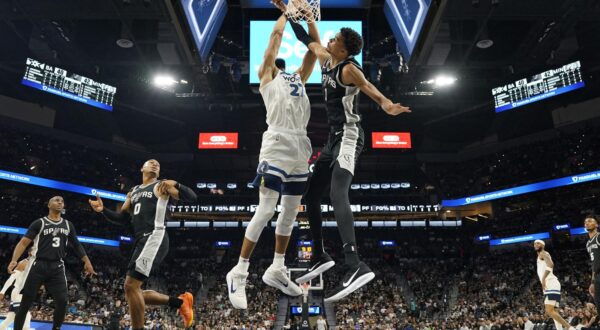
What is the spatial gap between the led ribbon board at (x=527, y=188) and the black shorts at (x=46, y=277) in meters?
26.6

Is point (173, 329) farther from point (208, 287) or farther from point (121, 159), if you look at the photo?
point (121, 159)

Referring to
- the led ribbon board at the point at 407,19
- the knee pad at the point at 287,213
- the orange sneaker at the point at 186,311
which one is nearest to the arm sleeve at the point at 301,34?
the knee pad at the point at 287,213

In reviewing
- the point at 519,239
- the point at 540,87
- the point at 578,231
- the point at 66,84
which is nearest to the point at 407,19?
the point at 540,87

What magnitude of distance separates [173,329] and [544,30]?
772 inches

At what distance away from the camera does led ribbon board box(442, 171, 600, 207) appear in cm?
2580

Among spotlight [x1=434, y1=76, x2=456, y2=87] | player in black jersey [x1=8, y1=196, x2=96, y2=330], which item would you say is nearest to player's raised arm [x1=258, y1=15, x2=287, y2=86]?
player in black jersey [x1=8, y1=196, x2=96, y2=330]

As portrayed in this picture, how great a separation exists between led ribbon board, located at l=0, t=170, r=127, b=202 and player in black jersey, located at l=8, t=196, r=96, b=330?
20404mm

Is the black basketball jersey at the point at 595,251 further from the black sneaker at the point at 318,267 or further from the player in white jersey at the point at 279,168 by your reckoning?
the player in white jersey at the point at 279,168

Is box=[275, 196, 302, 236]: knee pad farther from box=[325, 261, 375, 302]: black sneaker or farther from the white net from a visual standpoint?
the white net

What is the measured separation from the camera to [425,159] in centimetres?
3603

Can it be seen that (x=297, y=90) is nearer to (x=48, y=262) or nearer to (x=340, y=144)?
(x=340, y=144)

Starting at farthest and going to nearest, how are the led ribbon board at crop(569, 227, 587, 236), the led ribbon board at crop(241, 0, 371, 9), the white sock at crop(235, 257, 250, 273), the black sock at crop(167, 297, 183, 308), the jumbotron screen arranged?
the led ribbon board at crop(569, 227, 587, 236) → the led ribbon board at crop(241, 0, 371, 9) → the jumbotron screen → the black sock at crop(167, 297, 183, 308) → the white sock at crop(235, 257, 250, 273)

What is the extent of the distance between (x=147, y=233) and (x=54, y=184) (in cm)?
2453

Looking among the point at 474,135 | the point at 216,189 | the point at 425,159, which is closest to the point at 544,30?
the point at 474,135
